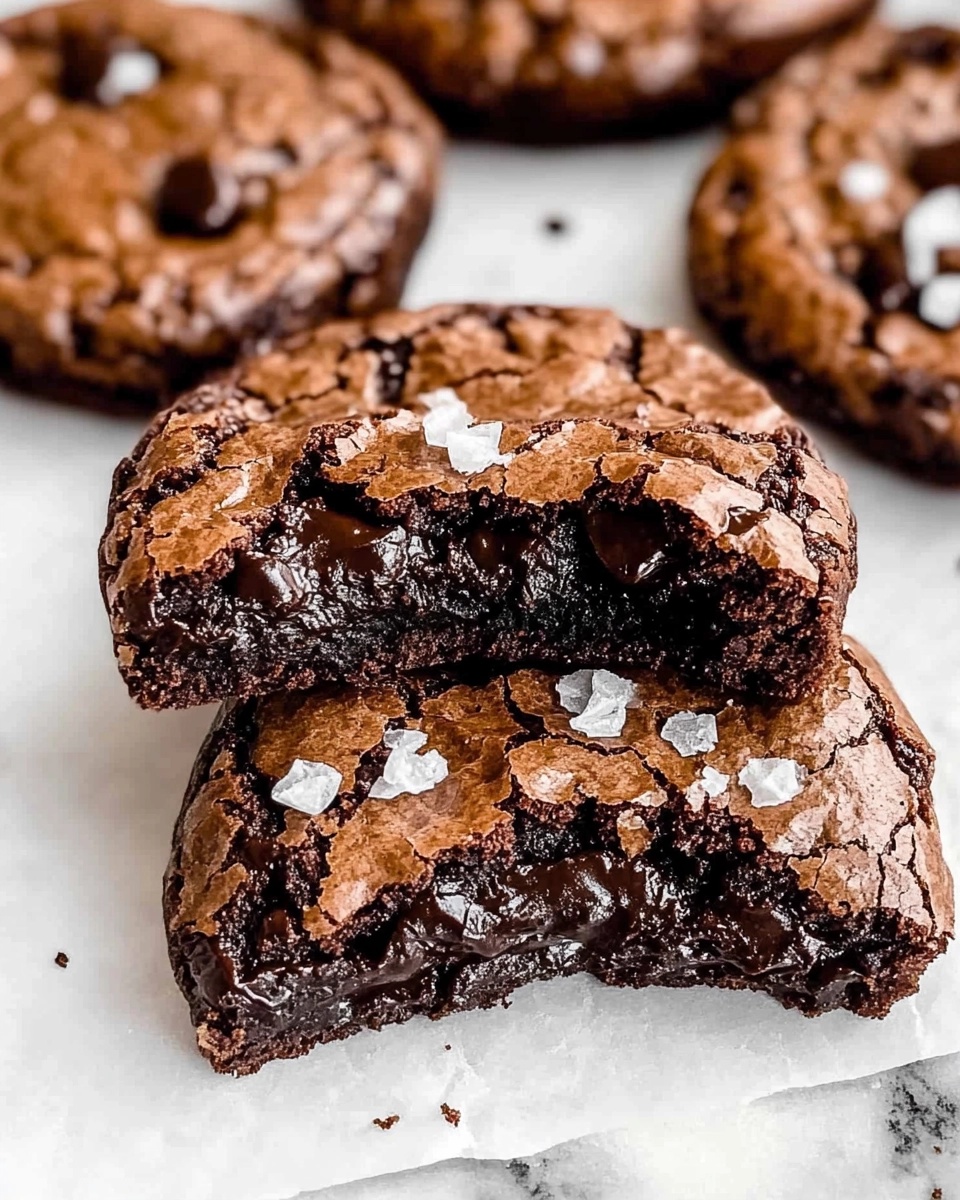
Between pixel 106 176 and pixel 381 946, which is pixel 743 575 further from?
pixel 106 176

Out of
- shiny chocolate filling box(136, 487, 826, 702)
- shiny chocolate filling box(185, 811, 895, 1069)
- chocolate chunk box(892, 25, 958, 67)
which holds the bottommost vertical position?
shiny chocolate filling box(185, 811, 895, 1069)

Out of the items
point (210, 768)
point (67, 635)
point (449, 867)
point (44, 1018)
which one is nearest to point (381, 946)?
point (449, 867)

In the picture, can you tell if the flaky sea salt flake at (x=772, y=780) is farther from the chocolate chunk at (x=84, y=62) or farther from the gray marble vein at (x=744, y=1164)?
the chocolate chunk at (x=84, y=62)

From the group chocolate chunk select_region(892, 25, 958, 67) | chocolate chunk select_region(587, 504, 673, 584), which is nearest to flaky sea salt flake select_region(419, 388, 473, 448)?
chocolate chunk select_region(587, 504, 673, 584)

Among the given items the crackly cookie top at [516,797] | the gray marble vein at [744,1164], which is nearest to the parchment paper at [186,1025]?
the gray marble vein at [744,1164]

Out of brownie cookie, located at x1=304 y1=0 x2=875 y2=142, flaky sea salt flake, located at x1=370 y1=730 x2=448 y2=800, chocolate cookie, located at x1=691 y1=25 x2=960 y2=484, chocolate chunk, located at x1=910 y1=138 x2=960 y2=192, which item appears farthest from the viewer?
brownie cookie, located at x1=304 y1=0 x2=875 y2=142

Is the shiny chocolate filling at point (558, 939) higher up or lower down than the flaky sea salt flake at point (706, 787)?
lower down

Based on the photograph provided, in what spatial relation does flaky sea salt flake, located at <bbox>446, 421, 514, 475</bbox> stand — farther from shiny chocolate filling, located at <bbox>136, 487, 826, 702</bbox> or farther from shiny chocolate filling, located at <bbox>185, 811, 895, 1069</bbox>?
shiny chocolate filling, located at <bbox>185, 811, 895, 1069</bbox>

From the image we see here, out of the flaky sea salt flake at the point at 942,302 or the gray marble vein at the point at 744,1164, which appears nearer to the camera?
the gray marble vein at the point at 744,1164
